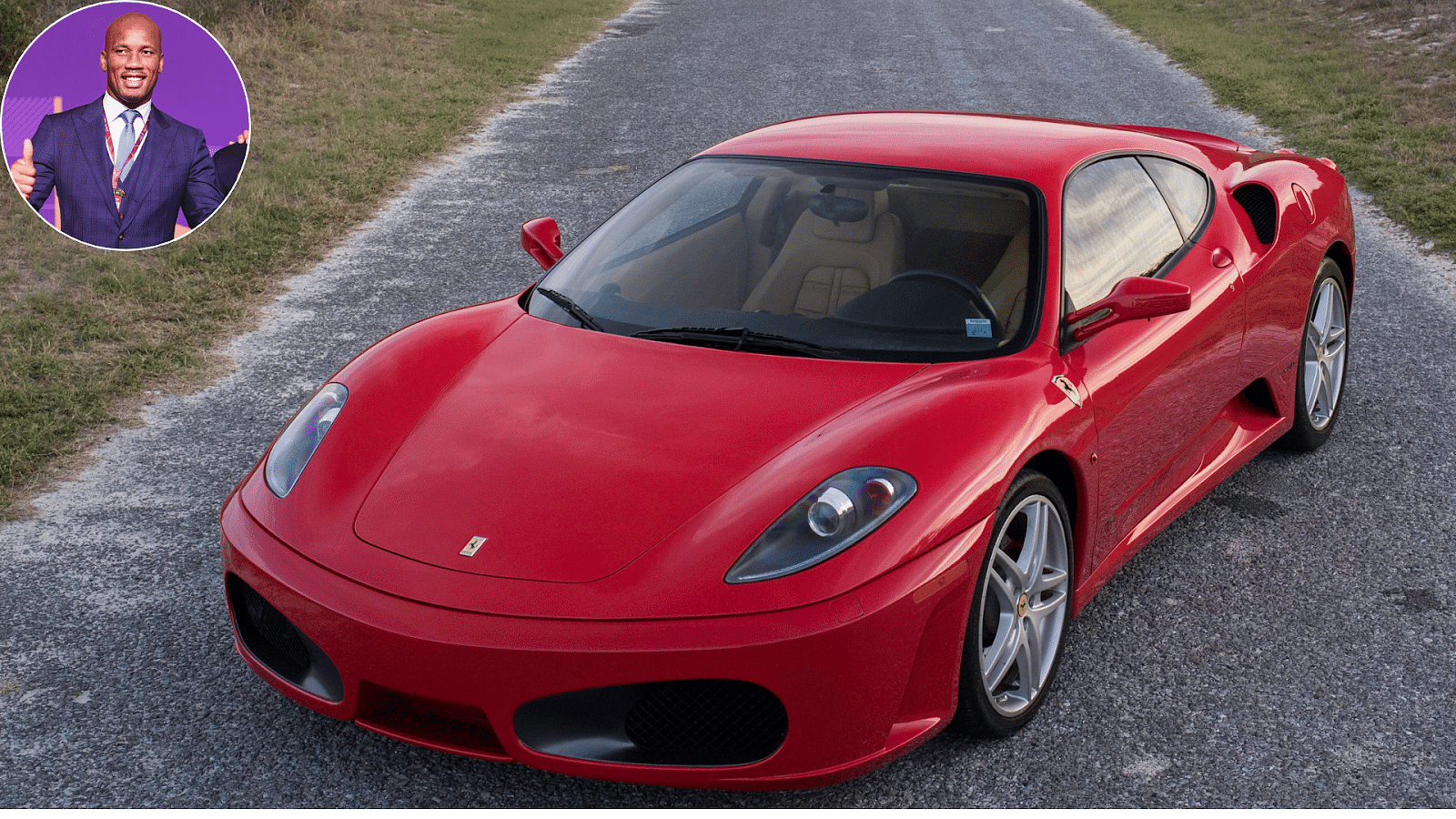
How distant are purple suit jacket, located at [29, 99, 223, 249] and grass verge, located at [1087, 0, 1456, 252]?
7.19m

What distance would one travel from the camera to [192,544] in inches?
159

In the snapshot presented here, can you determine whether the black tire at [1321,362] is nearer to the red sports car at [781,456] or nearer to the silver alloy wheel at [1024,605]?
the red sports car at [781,456]

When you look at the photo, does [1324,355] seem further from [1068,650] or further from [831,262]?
[831,262]

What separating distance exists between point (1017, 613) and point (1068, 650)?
1.85 ft

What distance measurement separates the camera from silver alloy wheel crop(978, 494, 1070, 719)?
2.91m

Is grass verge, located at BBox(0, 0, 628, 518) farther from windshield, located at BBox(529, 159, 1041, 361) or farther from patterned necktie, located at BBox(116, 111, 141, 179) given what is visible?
windshield, located at BBox(529, 159, 1041, 361)

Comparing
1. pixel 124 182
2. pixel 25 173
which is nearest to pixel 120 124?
pixel 124 182

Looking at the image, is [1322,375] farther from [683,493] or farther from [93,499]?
[93,499]

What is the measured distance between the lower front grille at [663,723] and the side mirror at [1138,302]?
1.41m

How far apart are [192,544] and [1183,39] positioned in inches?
549

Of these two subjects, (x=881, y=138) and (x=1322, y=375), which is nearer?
(x=881, y=138)

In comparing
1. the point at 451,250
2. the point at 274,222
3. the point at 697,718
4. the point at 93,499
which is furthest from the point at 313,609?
the point at 274,222

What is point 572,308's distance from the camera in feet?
12.0

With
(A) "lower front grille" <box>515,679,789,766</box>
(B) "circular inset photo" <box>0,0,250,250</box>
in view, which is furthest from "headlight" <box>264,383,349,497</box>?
(B) "circular inset photo" <box>0,0,250,250</box>
